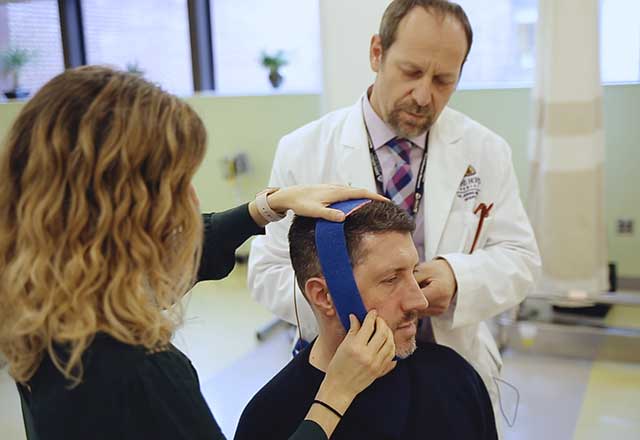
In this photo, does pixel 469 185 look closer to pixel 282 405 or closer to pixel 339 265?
pixel 339 265

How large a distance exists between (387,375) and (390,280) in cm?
23

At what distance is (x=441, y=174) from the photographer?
1576 mm

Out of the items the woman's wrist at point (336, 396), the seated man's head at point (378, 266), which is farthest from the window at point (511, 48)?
the woman's wrist at point (336, 396)

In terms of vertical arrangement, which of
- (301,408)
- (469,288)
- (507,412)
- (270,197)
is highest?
(270,197)

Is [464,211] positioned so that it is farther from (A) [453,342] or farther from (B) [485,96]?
(B) [485,96]

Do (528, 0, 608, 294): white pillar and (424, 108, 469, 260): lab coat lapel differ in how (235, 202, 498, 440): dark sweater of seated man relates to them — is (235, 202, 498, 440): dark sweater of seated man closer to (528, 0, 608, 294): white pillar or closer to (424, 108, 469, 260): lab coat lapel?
(424, 108, 469, 260): lab coat lapel

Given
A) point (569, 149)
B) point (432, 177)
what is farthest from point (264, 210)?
point (569, 149)

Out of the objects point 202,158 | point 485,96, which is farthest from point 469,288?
point 485,96

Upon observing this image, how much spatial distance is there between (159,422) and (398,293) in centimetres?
59

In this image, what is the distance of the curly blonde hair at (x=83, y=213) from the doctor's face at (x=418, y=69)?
73 centimetres

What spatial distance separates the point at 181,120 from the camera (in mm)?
906

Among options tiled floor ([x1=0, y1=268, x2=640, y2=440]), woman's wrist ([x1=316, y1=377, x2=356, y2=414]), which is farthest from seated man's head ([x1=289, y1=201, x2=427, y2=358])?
tiled floor ([x1=0, y1=268, x2=640, y2=440])

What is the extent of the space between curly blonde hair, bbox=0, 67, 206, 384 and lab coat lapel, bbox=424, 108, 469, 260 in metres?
0.77

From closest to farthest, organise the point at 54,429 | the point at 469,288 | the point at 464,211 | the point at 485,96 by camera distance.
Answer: the point at 54,429 < the point at 469,288 < the point at 464,211 < the point at 485,96
